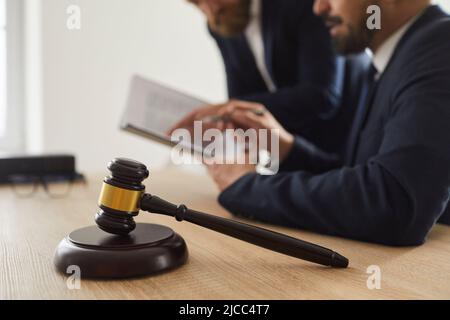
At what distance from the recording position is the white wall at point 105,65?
230 centimetres

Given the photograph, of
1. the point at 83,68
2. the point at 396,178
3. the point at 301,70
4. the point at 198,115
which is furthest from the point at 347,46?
the point at 83,68

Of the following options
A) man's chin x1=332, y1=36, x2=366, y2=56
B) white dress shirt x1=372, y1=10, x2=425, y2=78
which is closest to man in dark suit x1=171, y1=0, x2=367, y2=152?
man's chin x1=332, y1=36, x2=366, y2=56

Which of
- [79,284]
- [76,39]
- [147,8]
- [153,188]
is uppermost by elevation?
[147,8]

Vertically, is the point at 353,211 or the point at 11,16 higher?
the point at 11,16

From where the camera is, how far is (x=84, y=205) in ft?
3.42

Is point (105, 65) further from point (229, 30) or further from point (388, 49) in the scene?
point (388, 49)

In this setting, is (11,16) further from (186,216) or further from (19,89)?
(186,216)

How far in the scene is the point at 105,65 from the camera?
246 cm

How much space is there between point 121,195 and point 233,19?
111cm

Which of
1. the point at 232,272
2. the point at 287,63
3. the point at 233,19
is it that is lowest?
the point at 232,272

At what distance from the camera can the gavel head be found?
0.59 m

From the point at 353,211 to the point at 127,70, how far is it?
2006 mm

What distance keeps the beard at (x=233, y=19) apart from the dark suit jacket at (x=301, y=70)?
0.09ft

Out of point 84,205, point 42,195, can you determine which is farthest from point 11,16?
point 84,205
